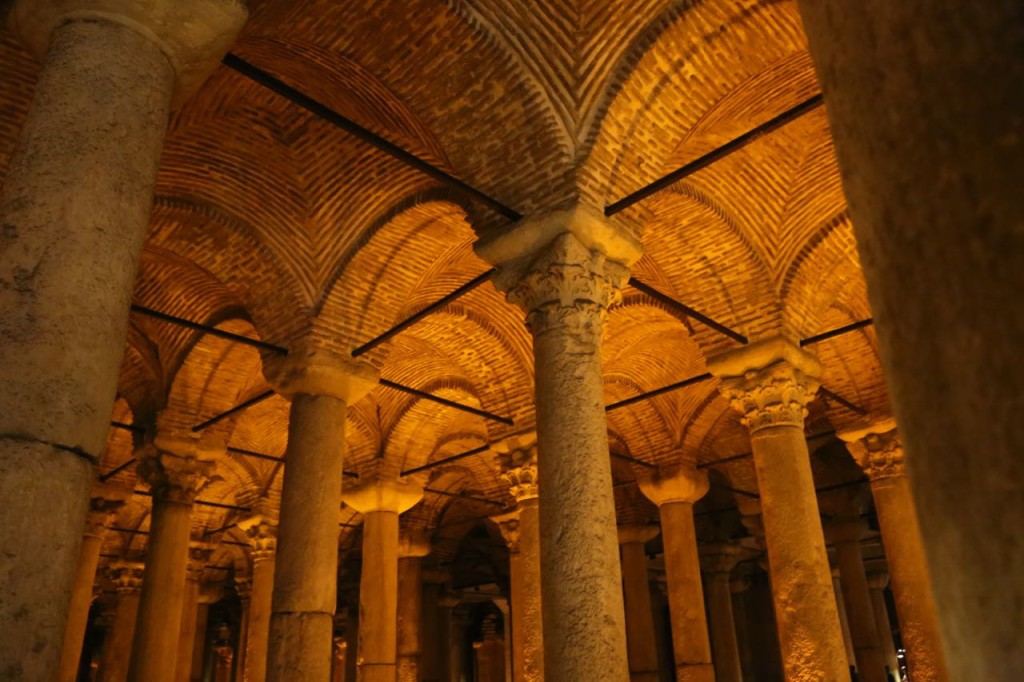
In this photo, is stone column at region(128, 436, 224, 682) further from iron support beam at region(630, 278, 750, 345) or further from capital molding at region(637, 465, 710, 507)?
capital molding at region(637, 465, 710, 507)

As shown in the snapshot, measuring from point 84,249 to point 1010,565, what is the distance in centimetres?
303

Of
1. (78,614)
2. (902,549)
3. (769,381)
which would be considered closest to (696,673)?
(902,549)

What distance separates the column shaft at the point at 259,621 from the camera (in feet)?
38.2

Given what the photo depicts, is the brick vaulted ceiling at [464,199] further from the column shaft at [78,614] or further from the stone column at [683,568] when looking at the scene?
the column shaft at [78,614]

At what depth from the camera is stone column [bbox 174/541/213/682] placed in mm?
13852

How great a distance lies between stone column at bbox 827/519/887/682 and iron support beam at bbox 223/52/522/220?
1016cm

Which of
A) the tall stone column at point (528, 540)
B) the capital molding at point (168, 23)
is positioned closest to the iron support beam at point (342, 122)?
the capital molding at point (168, 23)

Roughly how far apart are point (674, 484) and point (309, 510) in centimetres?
700

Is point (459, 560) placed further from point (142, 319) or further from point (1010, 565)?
point (1010, 565)

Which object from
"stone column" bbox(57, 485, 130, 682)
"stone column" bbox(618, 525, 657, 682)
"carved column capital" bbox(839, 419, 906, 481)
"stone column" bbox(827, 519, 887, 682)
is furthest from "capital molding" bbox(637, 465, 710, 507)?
"stone column" bbox(57, 485, 130, 682)

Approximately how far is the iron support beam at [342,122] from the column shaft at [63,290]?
1516 millimetres

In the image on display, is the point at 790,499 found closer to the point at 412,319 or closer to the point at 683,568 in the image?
the point at 412,319

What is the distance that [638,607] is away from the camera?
1370 cm

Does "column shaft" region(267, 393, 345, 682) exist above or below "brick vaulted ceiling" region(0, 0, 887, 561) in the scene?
below
